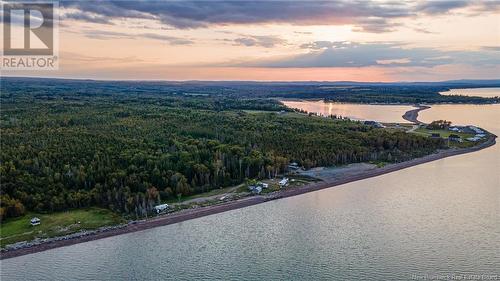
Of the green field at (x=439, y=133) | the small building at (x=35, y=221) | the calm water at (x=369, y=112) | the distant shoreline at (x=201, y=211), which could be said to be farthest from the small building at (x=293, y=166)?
the calm water at (x=369, y=112)

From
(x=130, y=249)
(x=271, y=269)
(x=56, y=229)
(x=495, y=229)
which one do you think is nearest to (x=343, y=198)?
(x=495, y=229)

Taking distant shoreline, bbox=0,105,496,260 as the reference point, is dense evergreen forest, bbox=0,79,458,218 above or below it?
above

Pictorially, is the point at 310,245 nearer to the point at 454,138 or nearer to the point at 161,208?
the point at 161,208

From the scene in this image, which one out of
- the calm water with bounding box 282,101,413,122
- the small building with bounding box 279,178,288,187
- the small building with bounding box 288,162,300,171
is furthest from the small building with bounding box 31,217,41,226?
the calm water with bounding box 282,101,413,122

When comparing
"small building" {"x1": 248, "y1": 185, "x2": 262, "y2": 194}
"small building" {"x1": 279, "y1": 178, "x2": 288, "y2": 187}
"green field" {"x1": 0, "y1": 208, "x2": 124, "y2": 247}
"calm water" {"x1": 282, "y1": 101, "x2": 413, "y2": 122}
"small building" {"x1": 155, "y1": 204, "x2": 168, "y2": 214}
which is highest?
"calm water" {"x1": 282, "y1": 101, "x2": 413, "y2": 122}

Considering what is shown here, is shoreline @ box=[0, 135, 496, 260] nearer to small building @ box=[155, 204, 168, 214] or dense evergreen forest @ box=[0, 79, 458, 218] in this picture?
small building @ box=[155, 204, 168, 214]
